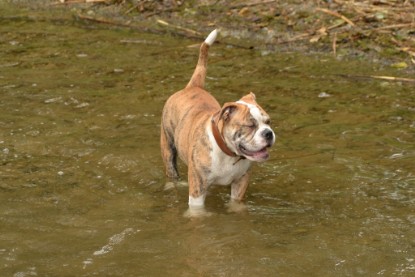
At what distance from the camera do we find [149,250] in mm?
6445

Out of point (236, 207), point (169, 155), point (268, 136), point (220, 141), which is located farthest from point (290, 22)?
point (268, 136)

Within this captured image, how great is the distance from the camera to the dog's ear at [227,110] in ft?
21.7

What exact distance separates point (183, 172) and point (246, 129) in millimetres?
1806

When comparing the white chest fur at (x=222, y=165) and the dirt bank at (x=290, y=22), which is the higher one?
the white chest fur at (x=222, y=165)

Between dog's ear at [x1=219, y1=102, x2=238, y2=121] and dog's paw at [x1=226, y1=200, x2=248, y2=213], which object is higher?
dog's ear at [x1=219, y1=102, x2=238, y2=121]

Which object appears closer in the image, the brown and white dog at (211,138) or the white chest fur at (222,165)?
the brown and white dog at (211,138)

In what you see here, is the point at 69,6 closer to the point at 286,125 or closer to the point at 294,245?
the point at 286,125

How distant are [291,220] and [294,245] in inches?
20.9

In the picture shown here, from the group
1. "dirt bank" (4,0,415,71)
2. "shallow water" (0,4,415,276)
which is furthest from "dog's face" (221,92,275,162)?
"dirt bank" (4,0,415,71)

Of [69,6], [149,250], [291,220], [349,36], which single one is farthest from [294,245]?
[69,6]

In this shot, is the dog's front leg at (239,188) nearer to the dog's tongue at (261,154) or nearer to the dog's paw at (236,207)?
the dog's paw at (236,207)

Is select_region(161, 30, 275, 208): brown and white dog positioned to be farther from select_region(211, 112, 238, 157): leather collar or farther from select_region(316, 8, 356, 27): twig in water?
select_region(316, 8, 356, 27): twig in water

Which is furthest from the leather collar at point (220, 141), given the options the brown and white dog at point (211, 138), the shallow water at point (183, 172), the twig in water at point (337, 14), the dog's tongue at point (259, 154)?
the twig in water at point (337, 14)

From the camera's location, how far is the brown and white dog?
6613mm
